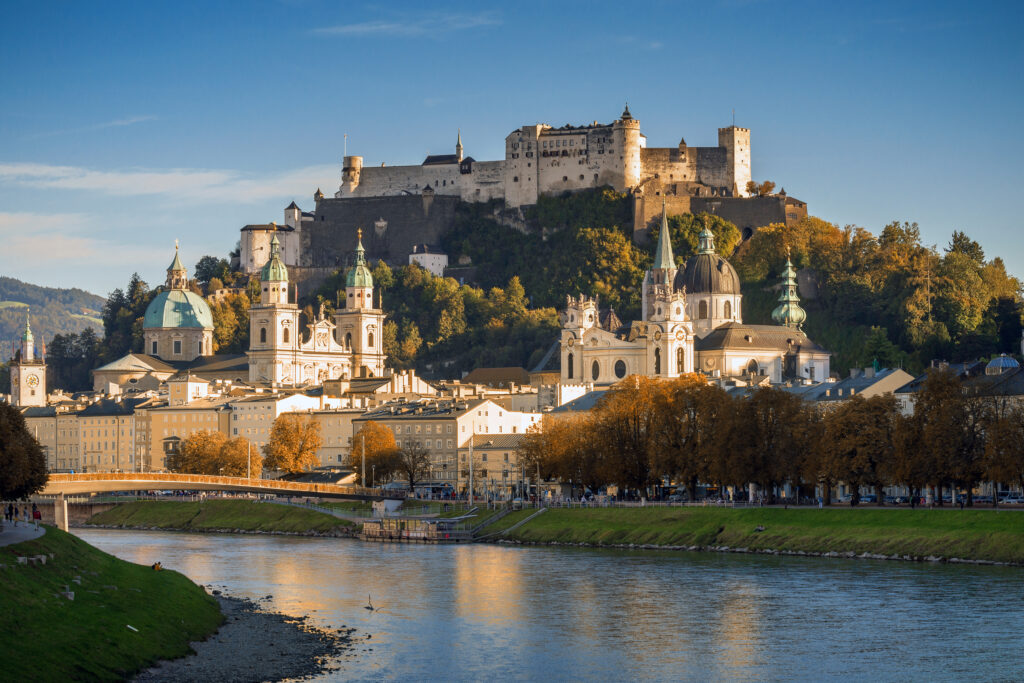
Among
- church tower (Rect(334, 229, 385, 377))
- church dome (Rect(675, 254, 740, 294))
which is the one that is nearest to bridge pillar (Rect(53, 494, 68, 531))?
church dome (Rect(675, 254, 740, 294))

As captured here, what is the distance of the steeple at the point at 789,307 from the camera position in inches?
5231

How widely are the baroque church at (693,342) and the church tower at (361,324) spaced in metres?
21.8

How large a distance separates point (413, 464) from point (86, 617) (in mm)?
59442

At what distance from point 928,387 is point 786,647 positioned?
27.1 metres

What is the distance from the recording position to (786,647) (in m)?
44.1

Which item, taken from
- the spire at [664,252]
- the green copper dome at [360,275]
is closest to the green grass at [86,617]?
the spire at [664,252]

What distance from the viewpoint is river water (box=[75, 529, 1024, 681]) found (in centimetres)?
4156

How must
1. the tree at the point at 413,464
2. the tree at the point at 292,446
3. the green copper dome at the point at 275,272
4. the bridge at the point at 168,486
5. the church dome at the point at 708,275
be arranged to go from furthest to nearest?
the green copper dome at the point at 275,272
the church dome at the point at 708,275
the tree at the point at 292,446
the tree at the point at 413,464
the bridge at the point at 168,486

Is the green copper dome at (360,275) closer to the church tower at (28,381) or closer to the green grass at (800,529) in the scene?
the church tower at (28,381)

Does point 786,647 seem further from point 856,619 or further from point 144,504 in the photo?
point 144,504

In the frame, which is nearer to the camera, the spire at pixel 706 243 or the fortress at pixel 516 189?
the spire at pixel 706 243

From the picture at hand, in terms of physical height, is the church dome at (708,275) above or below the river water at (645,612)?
above

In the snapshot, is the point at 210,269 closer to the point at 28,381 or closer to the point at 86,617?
the point at 28,381

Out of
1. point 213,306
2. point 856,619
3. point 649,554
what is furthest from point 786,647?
point 213,306
